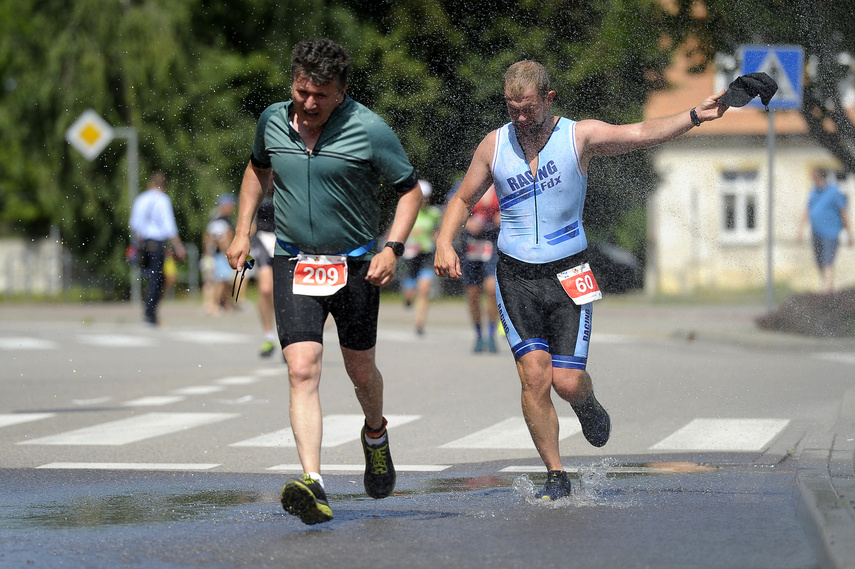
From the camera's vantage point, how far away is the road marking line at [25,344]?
18.4 metres

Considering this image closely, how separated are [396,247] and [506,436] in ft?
10.7

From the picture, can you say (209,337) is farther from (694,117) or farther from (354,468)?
(694,117)

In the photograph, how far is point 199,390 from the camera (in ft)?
41.2

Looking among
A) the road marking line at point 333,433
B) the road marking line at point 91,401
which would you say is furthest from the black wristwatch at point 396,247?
the road marking line at point 91,401

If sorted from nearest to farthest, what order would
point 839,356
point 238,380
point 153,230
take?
point 238,380 < point 839,356 < point 153,230

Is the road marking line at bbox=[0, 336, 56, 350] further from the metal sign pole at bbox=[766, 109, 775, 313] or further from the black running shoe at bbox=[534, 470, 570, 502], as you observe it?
the black running shoe at bbox=[534, 470, 570, 502]

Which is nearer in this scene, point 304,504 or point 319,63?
point 304,504

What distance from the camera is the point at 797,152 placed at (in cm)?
2136

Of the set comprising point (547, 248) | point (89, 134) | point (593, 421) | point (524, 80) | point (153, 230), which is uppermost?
point (89, 134)

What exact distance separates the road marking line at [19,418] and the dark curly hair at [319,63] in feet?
16.6

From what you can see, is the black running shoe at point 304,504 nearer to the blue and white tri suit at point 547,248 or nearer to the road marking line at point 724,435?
the blue and white tri suit at point 547,248

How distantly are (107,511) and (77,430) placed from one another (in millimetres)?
3589

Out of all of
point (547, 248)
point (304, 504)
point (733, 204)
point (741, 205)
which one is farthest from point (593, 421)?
point (741, 205)

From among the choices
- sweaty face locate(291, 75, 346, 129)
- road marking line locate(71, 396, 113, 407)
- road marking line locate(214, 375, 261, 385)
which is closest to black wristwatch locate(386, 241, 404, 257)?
sweaty face locate(291, 75, 346, 129)
